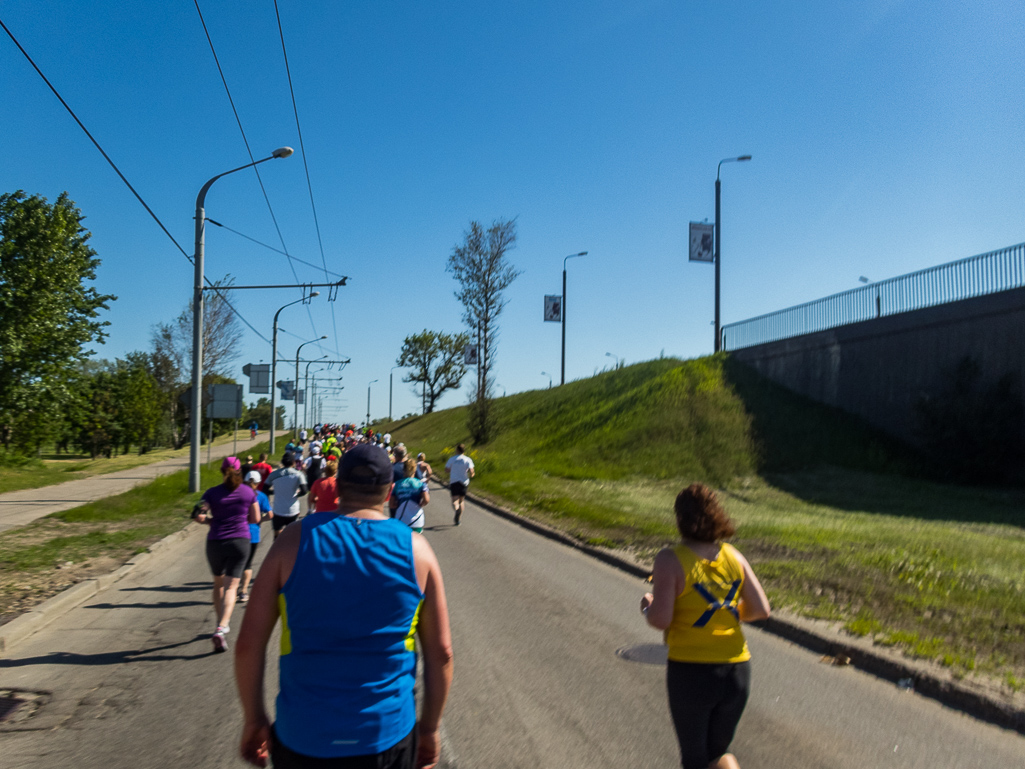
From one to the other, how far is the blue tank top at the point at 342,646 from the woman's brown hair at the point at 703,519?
1.54 metres

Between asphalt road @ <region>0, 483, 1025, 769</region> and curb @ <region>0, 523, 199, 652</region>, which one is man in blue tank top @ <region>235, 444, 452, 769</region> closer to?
asphalt road @ <region>0, 483, 1025, 769</region>

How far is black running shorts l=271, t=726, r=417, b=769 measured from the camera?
2223 mm

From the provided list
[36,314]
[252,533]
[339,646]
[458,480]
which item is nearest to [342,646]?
[339,646]

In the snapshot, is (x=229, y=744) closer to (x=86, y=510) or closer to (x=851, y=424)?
(x=86, y=510)

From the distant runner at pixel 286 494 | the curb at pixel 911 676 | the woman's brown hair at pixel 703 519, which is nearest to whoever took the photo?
the woman's brown hair at pixel 703 519

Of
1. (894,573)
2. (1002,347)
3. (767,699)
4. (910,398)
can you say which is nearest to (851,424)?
(910,398)

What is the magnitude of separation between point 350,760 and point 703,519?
72.7 inches

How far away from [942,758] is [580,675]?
2558 mm

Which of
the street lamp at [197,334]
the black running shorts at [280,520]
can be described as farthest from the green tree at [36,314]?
the black running shorts at [280,520]

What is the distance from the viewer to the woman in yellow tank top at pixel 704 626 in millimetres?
3189

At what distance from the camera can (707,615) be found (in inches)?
128

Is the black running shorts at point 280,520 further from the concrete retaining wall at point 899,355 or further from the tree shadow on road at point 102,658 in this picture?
the concrete retaining wall at point 899,355

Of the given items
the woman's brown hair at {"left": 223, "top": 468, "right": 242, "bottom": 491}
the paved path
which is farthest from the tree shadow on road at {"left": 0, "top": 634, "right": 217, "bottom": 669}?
the paved path

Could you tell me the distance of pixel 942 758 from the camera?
176 inches
